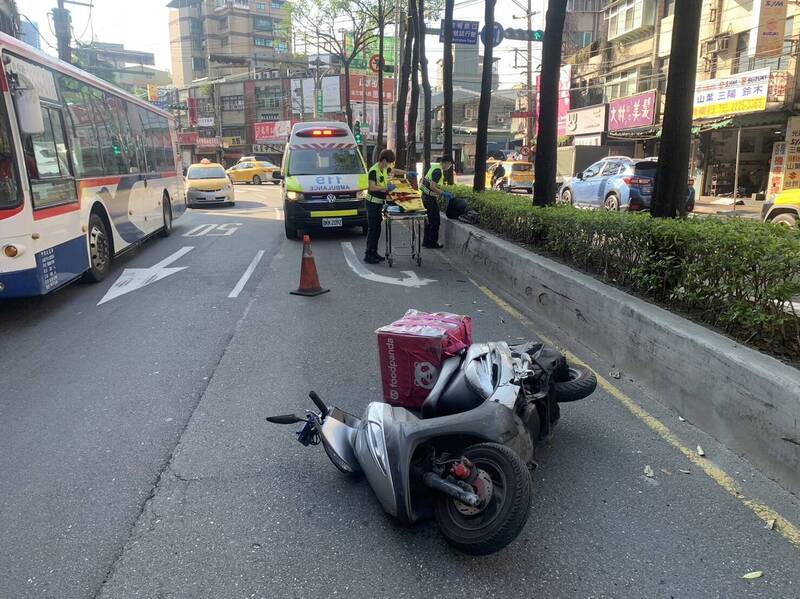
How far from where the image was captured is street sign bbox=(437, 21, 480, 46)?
1866 centimetres

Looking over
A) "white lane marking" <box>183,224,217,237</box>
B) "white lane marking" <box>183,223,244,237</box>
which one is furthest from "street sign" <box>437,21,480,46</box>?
"white lane marking" <box>183,224,217,237</box>

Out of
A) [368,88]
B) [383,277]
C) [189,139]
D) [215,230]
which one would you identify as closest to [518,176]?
[215,230]

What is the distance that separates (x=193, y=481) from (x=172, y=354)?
2495mm

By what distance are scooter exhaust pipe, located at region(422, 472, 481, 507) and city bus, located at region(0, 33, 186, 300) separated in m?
5.57

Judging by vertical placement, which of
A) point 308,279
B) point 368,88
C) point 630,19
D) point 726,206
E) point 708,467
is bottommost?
point 726,206

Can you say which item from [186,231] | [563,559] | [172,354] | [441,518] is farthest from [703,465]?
[186,231]

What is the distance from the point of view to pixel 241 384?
16.2 feet

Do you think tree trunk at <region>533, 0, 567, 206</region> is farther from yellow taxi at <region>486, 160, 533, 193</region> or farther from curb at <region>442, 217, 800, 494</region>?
yellow taxi at <region>486, 160, 533, 193</region>

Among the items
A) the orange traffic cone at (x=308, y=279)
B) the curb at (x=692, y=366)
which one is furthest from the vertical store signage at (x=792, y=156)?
the orange traffic cone at (x=308, y=279)

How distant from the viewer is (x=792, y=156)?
19.8m

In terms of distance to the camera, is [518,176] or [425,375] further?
[518,176]

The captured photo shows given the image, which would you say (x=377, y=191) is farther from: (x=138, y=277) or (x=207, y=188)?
(x=207, y=188)

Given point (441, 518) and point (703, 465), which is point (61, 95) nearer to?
point (441, 518)

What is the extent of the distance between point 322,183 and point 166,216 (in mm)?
3876
